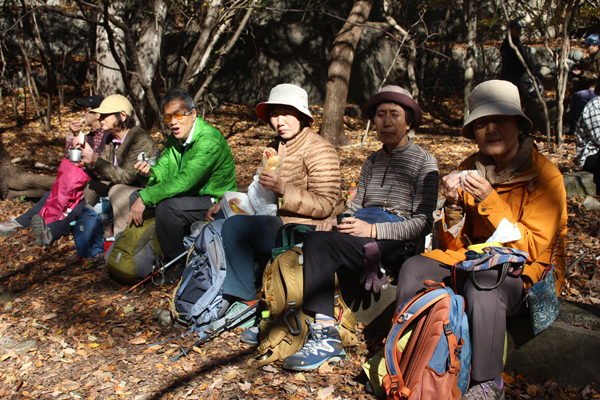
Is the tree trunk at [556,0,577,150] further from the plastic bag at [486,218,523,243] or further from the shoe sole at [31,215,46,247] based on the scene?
the shoe sole at [31,215,46,247]

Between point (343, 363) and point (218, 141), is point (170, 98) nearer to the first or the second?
point (218, 141)

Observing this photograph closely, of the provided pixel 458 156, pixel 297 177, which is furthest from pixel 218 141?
pixel 458 156

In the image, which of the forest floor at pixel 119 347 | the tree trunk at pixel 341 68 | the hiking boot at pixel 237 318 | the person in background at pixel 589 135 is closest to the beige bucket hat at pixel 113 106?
the forest floor at pixel 119 347

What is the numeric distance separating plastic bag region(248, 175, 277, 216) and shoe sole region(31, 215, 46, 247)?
116 inches

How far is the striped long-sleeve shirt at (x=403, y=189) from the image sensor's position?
3084 millimetres

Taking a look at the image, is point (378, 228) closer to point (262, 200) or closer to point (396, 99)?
point (396, 99)

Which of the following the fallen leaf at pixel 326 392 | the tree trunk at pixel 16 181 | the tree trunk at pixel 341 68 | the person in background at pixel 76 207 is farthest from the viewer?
the tree trunk at pixel 341 68

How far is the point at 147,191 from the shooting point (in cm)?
421

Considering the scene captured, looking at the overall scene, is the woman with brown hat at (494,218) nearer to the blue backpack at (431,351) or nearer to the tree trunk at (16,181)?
the blue backpack at (431,351)

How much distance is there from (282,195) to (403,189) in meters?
0.89

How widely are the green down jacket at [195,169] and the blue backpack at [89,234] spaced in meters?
0.78

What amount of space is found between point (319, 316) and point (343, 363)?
367 millimetres

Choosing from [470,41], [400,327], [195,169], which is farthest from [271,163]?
[470,41]

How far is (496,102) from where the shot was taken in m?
2.63
